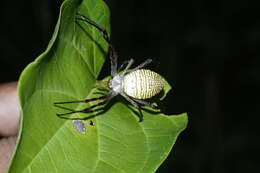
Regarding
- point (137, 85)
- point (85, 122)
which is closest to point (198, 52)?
point (137, 85)

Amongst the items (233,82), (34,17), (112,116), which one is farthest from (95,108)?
(233,82)

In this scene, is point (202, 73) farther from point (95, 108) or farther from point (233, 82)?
point (95, 108)

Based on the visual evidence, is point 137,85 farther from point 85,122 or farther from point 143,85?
point 85,122

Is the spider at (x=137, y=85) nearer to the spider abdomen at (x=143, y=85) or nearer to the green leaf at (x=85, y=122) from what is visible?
the spider abdomen at (x=143, y=85)

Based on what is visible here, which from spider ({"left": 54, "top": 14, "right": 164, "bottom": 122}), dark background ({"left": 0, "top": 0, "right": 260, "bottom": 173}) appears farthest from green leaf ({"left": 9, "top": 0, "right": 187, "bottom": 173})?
dark background ({"left": 0, "top": 0, "right": 260, "bottom": 173})

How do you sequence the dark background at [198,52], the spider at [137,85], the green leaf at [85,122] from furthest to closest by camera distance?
the dark background at [198,52] → the spider at [137,85] → the green leaf at [85,122]

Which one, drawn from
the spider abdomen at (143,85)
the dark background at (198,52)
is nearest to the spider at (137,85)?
the spider abdomen at (143,85)

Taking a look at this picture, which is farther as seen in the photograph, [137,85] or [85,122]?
[137,85]
